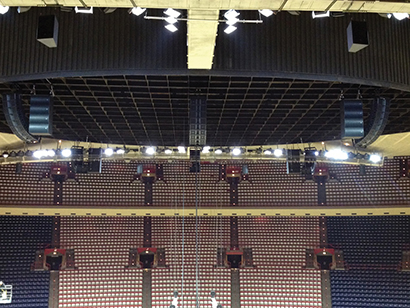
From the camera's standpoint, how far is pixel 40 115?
8.16 meters

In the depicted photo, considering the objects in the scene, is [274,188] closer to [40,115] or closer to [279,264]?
[279,264]

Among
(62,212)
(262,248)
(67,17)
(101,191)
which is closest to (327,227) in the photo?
(262,248)

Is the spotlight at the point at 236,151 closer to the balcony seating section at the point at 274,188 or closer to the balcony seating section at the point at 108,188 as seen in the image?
the balcony seating section at the point at 274,188

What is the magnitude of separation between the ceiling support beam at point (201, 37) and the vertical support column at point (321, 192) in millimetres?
11085

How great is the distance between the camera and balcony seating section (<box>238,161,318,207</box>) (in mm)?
17000

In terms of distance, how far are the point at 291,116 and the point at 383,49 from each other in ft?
10.2

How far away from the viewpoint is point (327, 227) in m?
16.8

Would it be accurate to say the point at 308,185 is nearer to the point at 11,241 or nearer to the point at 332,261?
the point at 332,261

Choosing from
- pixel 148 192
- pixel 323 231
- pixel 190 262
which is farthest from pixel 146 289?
pixel 323 231

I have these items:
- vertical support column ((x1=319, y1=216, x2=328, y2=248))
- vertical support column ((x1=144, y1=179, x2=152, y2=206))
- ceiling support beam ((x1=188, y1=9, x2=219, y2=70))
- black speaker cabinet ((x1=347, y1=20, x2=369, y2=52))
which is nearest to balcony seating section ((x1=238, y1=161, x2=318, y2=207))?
vertical support column ((x1=319, y1=216, x2=328, y2=248))

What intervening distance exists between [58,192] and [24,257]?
2.97 m

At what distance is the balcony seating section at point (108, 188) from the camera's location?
16.8 m

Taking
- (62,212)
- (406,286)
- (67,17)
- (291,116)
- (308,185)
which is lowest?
(406,286)

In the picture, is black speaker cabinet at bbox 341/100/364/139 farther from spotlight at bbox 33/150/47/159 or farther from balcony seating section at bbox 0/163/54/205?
balcony seating section at bbox 0/163/54/205
